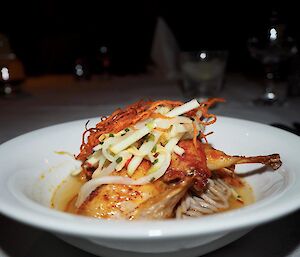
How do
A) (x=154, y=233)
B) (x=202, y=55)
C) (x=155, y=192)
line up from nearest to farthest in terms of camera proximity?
(x=154, y=233) → (x=155, y=192) → (x=202, y=55)

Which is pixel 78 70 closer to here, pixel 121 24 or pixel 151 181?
pixel 121 24

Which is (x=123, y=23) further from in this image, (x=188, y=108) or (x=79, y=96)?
(x=188, y=108)

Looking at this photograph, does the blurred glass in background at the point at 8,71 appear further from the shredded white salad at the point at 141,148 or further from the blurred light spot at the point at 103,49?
the shredded white salad at the point at 141,148

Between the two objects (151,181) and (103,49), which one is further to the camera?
(103,49)

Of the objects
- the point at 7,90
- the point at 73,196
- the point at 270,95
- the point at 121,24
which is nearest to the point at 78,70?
the point at 7,90

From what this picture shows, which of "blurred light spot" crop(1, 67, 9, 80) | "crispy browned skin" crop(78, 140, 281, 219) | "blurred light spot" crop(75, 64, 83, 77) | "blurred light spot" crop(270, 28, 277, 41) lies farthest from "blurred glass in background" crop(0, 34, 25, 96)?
"crispy browned skin" crop(78, 140, 281, 219)

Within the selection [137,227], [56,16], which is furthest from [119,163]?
[56,16]

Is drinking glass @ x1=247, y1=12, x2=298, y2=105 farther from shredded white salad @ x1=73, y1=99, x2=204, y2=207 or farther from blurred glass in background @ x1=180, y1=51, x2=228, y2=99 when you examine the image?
shredded white salad @ x1=73, y1=99, x2=204, y2=207

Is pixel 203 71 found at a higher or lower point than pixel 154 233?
lower

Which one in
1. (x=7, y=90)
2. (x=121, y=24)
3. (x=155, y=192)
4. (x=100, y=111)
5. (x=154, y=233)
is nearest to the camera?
(x=154, y=233)
